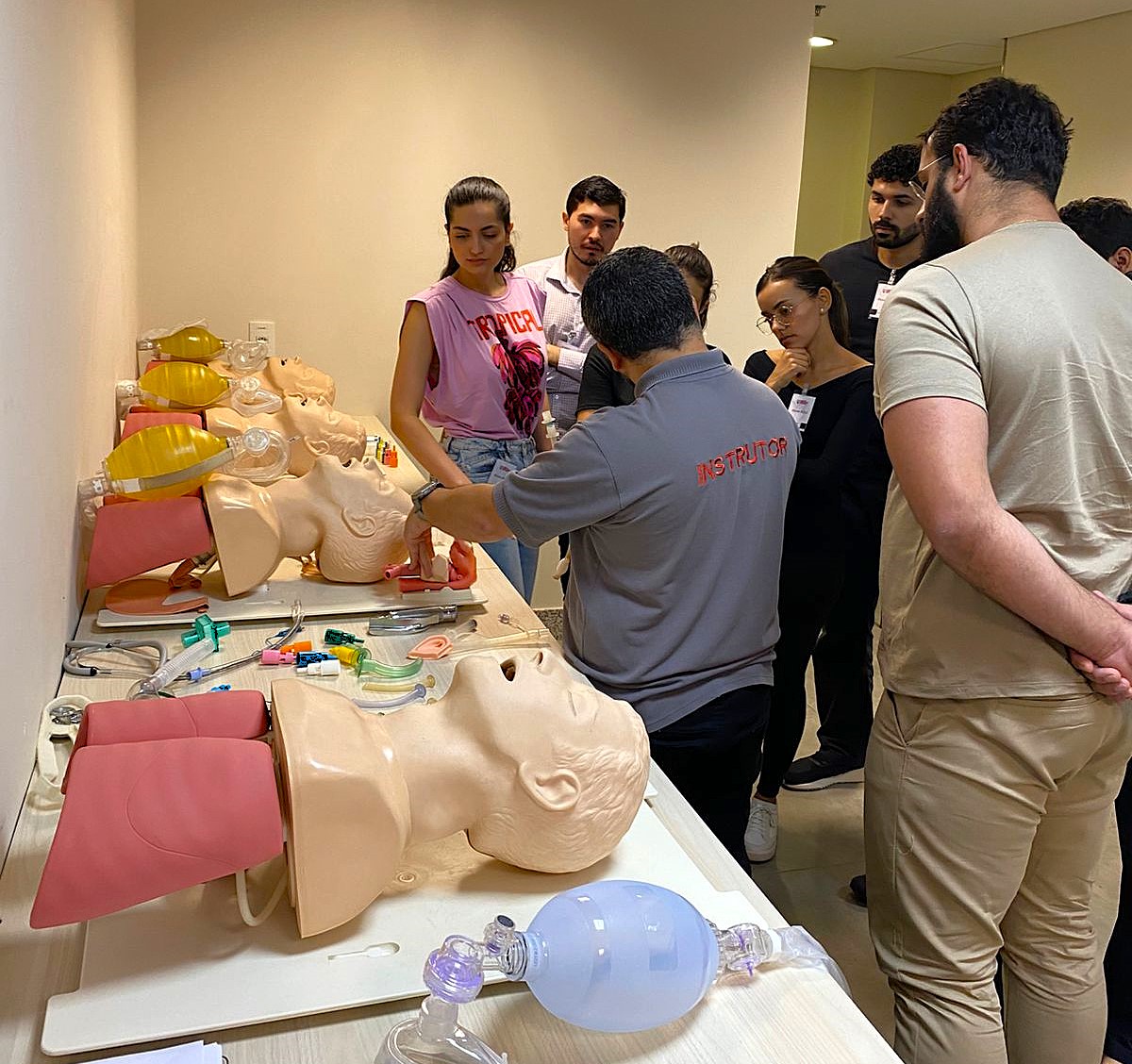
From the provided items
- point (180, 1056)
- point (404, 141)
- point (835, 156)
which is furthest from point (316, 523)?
point (835, 156)

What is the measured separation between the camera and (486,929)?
0.87 metres

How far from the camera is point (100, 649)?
5.20 ft

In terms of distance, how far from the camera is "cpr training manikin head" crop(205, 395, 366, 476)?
2359 millimetres

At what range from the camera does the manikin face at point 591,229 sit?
121 inches

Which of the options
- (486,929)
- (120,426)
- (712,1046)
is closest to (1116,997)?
(712,1046)

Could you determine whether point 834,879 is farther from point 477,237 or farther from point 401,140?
point 401,140

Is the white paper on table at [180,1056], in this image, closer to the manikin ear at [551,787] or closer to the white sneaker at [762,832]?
the manikin ear at [551,787]

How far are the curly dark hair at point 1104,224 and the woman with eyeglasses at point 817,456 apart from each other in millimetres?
573

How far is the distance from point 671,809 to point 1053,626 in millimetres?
521

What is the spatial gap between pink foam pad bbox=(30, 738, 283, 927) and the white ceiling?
496 centimetres

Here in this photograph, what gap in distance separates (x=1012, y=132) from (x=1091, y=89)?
4.65 m

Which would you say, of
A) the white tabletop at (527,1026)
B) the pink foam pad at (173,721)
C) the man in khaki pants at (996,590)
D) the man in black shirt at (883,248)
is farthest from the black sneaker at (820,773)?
the pink foam pad at (173,721)

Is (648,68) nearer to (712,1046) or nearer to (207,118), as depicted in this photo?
(207,118)

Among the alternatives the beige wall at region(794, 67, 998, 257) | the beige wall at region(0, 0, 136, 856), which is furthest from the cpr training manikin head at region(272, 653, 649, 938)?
the beige wall at region(794, 67, 998, 257)
